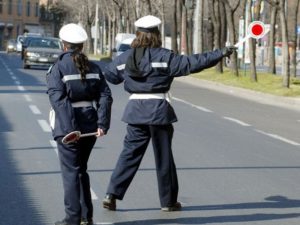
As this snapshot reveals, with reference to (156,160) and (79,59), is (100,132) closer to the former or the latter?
(79,59)

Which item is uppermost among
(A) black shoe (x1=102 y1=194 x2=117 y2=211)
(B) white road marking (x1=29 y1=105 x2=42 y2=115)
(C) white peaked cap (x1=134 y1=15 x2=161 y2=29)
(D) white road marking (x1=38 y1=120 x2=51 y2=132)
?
(C) white peaked cap (x1=134 y1=15 x2=161 y2=29)

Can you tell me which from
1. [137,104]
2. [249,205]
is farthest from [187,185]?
[137,104]

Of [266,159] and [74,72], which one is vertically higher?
[74,72]

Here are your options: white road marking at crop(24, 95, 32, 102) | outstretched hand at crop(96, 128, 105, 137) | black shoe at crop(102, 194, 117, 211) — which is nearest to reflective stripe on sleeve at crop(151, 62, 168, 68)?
outstretched hand at crop(96, 128, 105, 137)

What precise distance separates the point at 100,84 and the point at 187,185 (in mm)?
2833

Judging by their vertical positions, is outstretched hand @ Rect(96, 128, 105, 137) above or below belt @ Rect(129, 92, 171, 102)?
below

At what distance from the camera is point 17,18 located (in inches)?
5241

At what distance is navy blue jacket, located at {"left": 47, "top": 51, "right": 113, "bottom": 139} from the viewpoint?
702cm

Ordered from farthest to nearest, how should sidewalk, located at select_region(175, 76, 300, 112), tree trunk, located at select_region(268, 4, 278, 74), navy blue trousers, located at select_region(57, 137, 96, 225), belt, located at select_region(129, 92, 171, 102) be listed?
tree trunk, located at select_region(268, 4, 278, 74)
sidewalk, located at select_region(175, 76, 300, 112)
belt, located at select_region(129, 92, 171, 102)
navy blue trousers, located at select_region(57, 137, 96, 225)

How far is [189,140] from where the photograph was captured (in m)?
14.3

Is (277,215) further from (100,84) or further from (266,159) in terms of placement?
(266,159)

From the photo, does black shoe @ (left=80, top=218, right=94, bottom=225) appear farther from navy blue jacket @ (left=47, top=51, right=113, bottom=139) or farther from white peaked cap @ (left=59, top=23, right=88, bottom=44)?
white peaked cap @ (left=59, top=23, right=88, bottom=44)

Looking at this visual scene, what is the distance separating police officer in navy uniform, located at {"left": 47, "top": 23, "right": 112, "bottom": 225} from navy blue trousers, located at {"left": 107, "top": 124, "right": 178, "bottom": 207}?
0.86 meters

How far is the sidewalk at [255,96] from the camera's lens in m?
24.9
